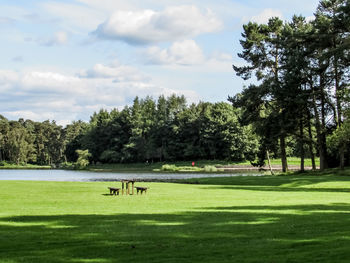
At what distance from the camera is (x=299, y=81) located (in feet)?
194

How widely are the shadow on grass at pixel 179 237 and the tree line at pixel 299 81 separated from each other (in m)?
40.5

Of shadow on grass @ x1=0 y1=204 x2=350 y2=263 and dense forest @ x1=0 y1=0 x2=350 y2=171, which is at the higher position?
dense forest @ x1=0 y1=0 x2=350 y2=171

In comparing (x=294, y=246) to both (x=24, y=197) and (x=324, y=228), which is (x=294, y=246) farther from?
(x=24, y=197)

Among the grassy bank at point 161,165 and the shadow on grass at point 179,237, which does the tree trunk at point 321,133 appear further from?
the grassy bank at point 161,165

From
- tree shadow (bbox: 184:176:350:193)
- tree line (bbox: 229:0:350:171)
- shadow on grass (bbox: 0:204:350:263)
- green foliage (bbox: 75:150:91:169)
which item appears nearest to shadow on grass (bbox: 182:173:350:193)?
tree shadow (bbox: 184:176:350:193)

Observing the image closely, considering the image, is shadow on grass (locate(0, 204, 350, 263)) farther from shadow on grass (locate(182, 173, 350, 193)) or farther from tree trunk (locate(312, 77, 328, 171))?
tree trunk (locate(312, 77, 328, 171))

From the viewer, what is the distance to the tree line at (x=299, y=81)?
2251 inches

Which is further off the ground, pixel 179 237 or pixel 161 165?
pixel 161 165

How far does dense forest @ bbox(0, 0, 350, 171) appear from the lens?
2282 inches

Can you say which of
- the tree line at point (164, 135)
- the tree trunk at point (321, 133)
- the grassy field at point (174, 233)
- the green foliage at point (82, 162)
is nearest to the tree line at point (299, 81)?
the tree trunk at point (321, 133)

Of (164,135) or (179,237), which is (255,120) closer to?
(179,237)

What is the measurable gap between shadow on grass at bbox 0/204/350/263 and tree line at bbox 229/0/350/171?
4046 cm

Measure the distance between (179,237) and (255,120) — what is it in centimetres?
5363

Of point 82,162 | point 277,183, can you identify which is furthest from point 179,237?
point 82,162
